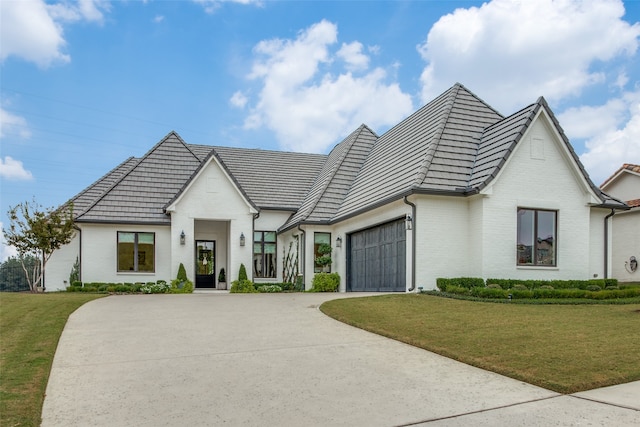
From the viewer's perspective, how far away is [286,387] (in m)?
6.42

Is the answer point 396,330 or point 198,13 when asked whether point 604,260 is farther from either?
point 198,13

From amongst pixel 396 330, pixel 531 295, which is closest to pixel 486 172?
pixel 531 295

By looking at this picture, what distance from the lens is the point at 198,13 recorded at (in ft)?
48.1

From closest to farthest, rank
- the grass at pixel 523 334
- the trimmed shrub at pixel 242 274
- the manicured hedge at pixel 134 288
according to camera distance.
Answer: the grass at pixel 523 334
the manicured hedge at pixel 134 288
the trimmed shrub at pixel 242 274

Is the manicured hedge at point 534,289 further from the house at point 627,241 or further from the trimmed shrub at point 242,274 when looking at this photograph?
the trimmed shrub at point 242,274

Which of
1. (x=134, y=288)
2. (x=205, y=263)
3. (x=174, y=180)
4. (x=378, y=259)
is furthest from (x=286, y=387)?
(x=205, y=263)

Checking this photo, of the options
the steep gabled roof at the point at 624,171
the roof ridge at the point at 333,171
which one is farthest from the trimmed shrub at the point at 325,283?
the steep gabled roof at the point at 624,171

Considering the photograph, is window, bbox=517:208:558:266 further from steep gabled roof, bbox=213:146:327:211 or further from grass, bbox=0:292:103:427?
grass, bbox=0:292:103:427

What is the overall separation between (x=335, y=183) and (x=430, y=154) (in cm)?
769

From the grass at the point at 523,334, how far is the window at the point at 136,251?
1216 cm

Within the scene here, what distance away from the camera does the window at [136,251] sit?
913 inches

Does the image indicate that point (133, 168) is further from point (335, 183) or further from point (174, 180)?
point (335, 183)

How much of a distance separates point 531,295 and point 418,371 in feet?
26.7

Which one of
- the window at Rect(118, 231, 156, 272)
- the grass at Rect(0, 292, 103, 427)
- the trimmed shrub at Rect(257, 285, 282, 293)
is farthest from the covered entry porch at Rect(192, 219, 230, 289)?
the grass at Rect(0, 292, 103, 427)
